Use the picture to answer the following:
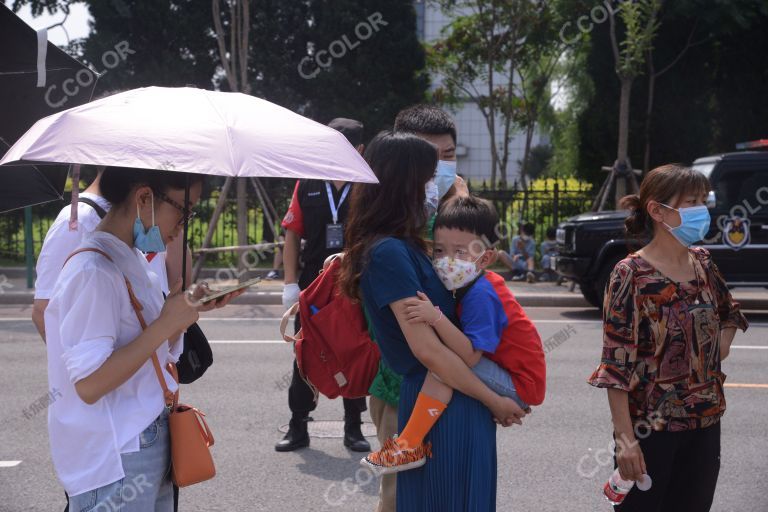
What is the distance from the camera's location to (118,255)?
7.81 ft

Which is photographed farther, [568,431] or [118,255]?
[568,431]

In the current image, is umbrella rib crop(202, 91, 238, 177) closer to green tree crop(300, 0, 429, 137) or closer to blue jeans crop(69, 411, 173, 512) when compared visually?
blue jeans crop(69, 411, 173, 512)

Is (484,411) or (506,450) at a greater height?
(484,411)

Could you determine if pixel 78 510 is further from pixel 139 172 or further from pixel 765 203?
pixel 765 203

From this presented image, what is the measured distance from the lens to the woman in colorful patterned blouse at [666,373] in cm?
301

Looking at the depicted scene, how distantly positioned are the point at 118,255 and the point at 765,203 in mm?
10351

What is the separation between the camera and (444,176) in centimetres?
361

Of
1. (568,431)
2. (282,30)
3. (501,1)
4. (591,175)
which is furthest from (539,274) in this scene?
(568,431)

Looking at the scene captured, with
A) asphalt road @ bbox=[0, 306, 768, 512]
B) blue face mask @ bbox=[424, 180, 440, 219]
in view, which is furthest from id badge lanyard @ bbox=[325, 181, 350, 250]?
blue face mask @ bbox=[424, 180, 440, 219]

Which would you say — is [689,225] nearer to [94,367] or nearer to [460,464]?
[460,464]

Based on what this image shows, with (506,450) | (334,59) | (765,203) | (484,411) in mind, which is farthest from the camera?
(334,59)

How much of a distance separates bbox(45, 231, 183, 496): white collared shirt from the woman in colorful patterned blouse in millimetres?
1548

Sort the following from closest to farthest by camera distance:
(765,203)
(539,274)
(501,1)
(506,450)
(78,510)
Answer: (78,510)
(506,450)
(765,203)
(539,274)
(501,1)

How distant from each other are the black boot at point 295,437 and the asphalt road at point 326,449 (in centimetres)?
6
